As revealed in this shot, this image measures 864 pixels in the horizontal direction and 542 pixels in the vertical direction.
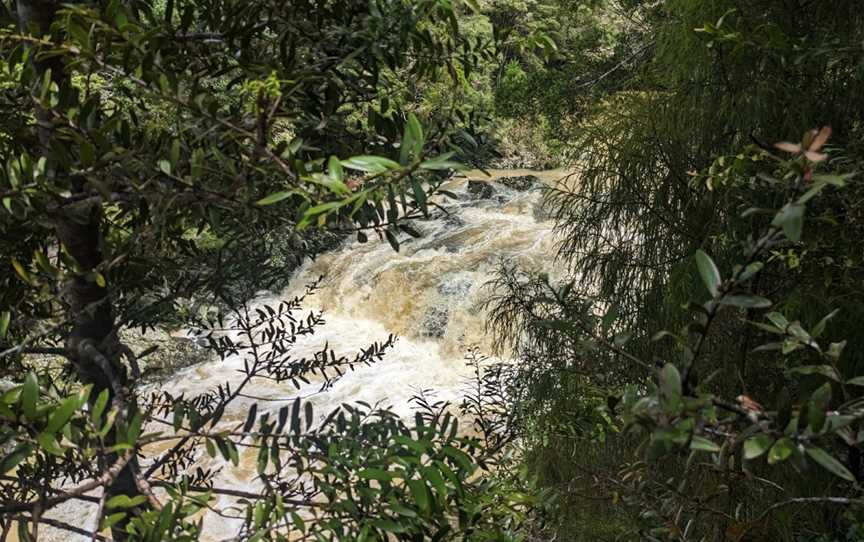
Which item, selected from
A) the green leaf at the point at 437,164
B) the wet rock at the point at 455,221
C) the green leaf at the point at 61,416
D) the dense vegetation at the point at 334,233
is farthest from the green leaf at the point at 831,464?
the wet rock at the point at 455,221

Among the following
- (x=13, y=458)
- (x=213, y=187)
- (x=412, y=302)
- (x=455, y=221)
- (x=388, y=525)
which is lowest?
(x=412, y=302)

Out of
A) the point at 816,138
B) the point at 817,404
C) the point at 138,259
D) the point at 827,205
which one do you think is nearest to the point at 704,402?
the point at 817,404

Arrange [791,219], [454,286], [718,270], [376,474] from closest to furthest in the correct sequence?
[791,219] → [376,474] → [718,270] → [454,286]

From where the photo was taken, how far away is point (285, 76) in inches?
34.8

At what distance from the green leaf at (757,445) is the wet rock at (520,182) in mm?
8557

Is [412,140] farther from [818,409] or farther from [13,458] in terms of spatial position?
[13,458]

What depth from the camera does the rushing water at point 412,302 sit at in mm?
6168

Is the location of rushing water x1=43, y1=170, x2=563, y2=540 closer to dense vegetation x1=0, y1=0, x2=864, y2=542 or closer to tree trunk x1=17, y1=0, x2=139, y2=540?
dense vegetation x1=0, y1=0, x2=864, y2=542

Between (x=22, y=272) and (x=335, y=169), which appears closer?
(x=335, y=169)

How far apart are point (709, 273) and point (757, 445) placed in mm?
159

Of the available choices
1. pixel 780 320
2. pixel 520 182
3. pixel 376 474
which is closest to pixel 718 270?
pixel 780 320

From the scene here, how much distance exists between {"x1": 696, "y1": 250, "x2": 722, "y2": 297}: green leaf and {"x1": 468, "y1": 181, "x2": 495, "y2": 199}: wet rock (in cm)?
833

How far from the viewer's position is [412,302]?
7.07 m

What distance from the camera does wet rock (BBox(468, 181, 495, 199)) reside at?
29.5 ft
